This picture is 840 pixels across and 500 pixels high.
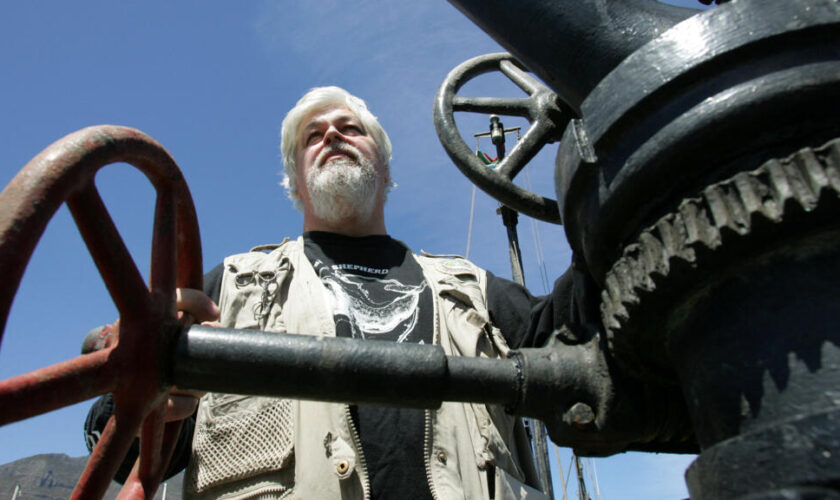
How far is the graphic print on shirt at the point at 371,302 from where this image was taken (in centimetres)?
203

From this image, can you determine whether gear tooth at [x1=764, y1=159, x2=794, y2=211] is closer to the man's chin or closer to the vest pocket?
the vest pocket

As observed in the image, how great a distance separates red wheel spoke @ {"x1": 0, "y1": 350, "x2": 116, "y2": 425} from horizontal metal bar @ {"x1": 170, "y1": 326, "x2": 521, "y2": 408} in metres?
0.08

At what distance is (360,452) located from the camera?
1751 mm

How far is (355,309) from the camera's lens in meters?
2.10

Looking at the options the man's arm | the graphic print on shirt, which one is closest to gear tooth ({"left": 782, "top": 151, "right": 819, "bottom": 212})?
the man's arm

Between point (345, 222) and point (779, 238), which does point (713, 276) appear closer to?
point (779, 238)

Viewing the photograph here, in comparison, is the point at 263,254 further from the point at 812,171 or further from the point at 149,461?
the point at 812,171

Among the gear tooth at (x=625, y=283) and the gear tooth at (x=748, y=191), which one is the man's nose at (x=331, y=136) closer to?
the gear tooth at (x=625, y=283)

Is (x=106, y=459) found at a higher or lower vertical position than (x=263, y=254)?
lower

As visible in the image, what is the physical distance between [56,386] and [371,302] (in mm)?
1472

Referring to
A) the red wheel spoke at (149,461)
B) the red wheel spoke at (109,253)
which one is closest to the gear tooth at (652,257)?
the red wheel spoke at (109,253)

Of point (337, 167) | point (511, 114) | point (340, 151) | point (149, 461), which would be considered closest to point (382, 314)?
point (337, 167)

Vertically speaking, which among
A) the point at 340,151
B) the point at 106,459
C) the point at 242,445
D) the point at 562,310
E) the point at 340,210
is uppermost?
the point at 340,151

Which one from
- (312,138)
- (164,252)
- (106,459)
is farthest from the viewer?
(312,138)
